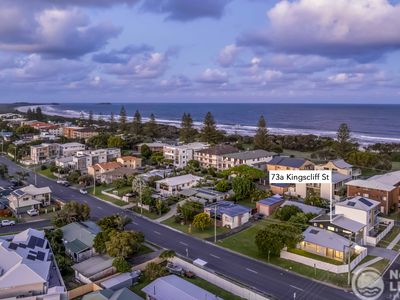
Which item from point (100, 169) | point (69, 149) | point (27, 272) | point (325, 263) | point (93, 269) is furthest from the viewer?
point (69, 149)

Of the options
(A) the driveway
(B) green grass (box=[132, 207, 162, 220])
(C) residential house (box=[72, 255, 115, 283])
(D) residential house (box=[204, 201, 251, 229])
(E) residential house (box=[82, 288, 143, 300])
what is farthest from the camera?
(B) green grass (box=[132, 207, 162, 220])

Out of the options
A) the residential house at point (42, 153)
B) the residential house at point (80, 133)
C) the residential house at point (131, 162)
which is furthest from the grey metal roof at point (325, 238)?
the residential house at point (80, 133)

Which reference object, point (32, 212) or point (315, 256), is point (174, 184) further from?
point (315, 256)

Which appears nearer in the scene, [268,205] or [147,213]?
[268,205]

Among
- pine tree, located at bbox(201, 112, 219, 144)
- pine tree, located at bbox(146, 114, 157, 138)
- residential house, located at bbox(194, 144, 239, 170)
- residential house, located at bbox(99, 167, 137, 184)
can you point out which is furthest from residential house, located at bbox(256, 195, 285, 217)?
pine tree, located at bbox(146, 114, 157, 138)

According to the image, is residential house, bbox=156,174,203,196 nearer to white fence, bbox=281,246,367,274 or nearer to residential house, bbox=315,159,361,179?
residential house, bbox=315,159,361,179

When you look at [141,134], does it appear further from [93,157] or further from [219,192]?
[219,192]

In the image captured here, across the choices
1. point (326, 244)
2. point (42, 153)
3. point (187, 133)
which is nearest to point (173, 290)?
point (326, 244)
